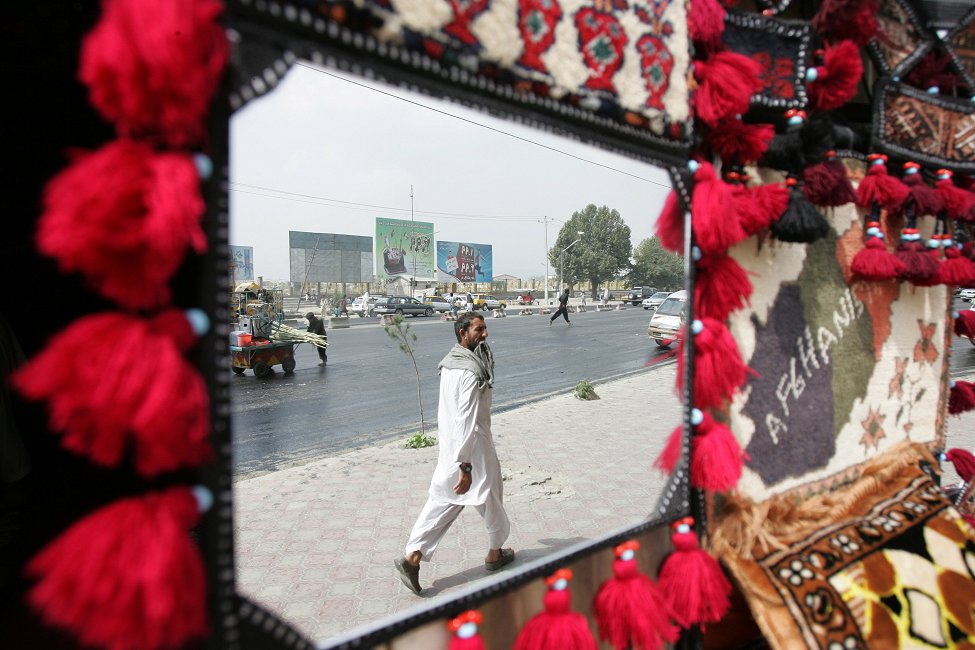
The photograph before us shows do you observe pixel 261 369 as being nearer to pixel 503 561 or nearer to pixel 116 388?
pixel 503 561

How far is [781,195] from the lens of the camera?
1801mm

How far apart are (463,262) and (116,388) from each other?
56.4m

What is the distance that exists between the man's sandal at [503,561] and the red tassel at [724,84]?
121 inches

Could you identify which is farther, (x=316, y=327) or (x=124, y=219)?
(x=316, y=327)

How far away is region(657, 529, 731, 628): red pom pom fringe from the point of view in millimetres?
1684

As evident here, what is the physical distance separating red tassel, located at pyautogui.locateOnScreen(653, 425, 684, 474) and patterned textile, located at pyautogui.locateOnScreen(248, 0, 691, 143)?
3.01 ft

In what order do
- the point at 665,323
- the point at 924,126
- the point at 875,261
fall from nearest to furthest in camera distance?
1. the point at 875,261
2. the point at 924,126
3. the point at 665,323

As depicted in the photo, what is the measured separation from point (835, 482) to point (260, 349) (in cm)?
1170

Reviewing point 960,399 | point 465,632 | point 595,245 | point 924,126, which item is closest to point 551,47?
point 465,632

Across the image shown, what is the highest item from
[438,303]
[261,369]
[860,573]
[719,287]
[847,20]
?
[847,20]

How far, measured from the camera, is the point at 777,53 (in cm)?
187

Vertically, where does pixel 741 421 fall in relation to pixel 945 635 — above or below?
above

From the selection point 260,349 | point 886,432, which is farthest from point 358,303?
point 886,432

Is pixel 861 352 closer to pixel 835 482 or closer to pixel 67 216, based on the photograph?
pixel 835 482
